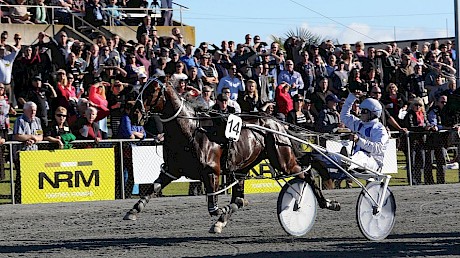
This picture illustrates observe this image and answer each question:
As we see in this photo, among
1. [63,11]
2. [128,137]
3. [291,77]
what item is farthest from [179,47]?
[128,137]

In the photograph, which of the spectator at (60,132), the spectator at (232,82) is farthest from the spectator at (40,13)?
the spectator at (60,132)

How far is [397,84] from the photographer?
76.7ft

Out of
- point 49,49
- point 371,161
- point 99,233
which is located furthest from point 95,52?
point 371,161

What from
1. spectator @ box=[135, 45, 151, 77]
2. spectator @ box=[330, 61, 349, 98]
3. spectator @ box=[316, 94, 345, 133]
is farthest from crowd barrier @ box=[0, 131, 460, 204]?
spectator @ box=[330, 61, 349, 98]

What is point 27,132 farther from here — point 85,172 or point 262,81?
point 262,81

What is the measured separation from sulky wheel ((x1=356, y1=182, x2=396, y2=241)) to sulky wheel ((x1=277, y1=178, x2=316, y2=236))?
0.66 metres

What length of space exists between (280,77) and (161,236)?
10.5 meters

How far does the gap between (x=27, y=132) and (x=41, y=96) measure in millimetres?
1866

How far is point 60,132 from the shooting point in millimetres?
17203

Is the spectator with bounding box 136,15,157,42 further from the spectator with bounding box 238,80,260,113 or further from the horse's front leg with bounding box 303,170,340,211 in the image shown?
the horse's front leg with bounding box 303,170,340,211

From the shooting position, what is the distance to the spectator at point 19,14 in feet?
81.4

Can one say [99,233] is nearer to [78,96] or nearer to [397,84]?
[78,96]

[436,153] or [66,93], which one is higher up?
[66,93]

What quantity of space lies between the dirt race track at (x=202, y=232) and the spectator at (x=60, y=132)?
3.58 feet
